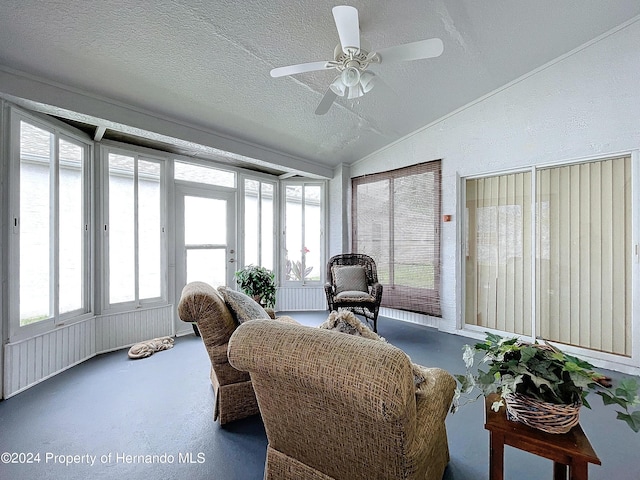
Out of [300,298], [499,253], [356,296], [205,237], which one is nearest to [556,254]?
[499,253]

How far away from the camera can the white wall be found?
286 cm

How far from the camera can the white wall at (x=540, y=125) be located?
112 inches

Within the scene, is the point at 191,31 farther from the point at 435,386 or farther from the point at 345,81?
the point at 435,386

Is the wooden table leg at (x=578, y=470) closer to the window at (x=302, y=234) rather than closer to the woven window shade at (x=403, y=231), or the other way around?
the woven window shade at (x=403, y=231)

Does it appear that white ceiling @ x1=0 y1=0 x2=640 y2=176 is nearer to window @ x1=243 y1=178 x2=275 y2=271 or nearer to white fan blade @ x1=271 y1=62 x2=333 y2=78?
white fan blade @ x1=271 y1=62 x2=333 y2=78

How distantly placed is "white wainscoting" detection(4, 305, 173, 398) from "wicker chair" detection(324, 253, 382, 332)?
7.10 feet

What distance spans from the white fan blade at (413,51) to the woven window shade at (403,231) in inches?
95.1

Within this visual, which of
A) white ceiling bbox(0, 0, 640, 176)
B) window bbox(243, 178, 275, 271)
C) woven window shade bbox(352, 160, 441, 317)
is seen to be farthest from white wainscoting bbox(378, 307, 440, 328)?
white ceiling bbox(0, 0, 640, 176)

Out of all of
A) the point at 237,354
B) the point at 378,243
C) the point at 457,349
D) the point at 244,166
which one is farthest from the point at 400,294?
the point at 237,354

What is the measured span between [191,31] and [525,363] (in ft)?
9.03

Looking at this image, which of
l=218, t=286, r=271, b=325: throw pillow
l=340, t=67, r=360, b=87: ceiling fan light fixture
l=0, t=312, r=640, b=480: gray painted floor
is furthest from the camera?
l=340, t=67, r=360, b=87: ceiling fan light fixture

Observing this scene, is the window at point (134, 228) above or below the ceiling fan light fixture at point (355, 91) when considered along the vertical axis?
below

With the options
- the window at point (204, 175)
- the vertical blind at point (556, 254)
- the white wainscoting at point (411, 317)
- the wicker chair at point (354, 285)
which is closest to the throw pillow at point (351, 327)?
the wicker chair at point (354, 285)

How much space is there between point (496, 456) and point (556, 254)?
2.98 meters
